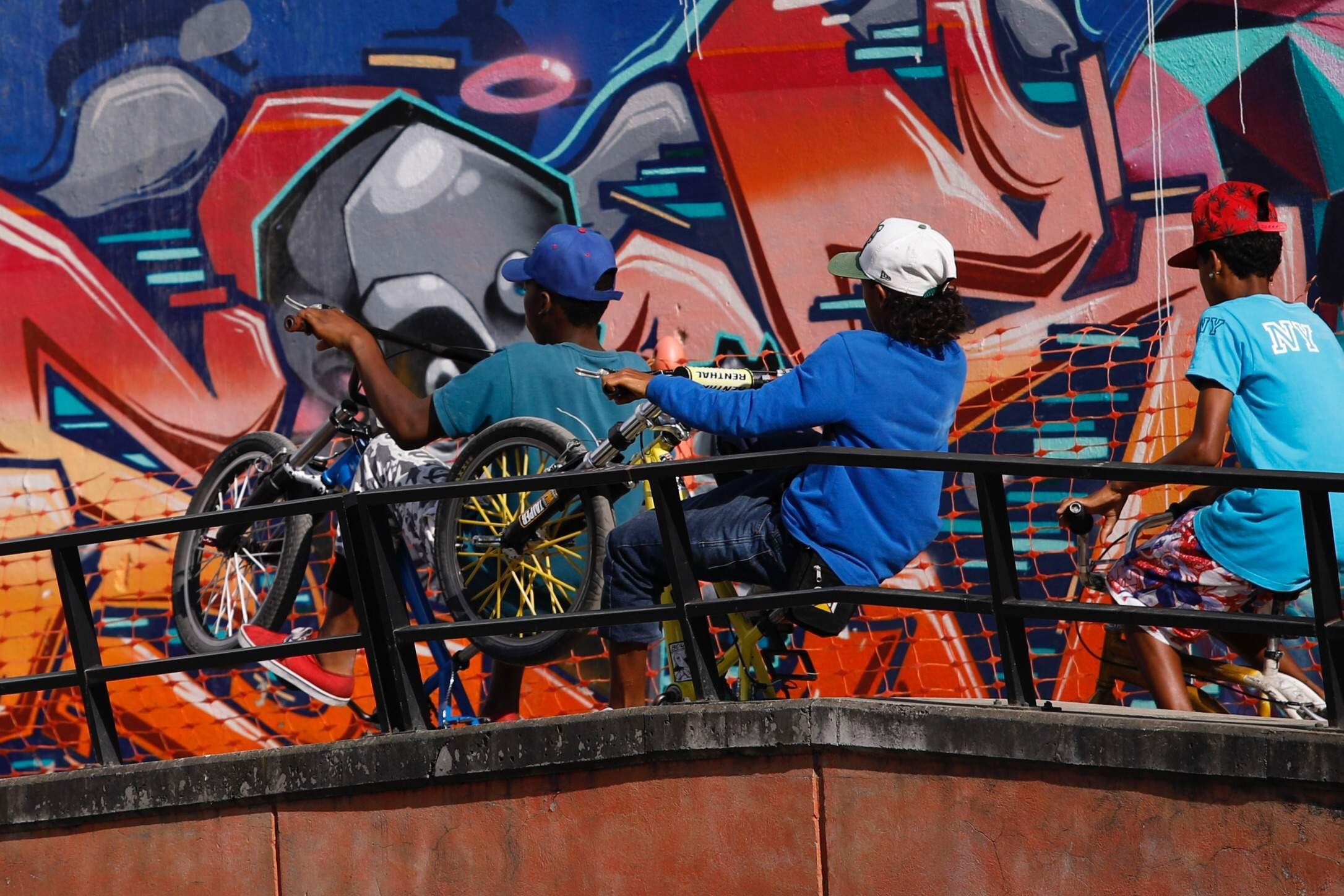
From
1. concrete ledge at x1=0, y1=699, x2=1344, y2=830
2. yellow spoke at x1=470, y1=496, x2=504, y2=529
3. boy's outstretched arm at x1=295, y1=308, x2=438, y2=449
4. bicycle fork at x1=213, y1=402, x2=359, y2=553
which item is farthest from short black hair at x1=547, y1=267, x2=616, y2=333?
concrete ledge at x1=0, y1=699, x2=1344, y2=830

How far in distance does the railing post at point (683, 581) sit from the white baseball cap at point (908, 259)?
75 centimetres

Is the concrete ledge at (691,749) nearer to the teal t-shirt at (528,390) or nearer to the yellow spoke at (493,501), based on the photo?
→ the yellow spoke at (493,501)

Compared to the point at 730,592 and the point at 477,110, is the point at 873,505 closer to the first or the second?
the point at 730,592

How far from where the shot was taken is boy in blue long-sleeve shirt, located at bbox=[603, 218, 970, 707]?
4344 mm

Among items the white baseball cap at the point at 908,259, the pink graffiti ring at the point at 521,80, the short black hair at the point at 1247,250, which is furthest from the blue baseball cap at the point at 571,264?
the pink graffiti ring at the point at 521,80

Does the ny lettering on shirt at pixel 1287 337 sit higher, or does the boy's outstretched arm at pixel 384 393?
the boy's outstretched arm at pixel 384 393

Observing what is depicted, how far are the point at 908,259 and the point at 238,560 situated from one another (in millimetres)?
2857

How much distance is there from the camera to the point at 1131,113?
24.1 feet

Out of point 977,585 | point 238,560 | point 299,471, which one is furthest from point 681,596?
point 977,585

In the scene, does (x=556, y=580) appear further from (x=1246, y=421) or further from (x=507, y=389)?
(x=1246, y=421)

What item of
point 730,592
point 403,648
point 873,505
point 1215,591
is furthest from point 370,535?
point 1215,591

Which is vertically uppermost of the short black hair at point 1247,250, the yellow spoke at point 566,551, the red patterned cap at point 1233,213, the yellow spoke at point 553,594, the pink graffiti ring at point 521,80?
the pink graffiti ring at point 521,80

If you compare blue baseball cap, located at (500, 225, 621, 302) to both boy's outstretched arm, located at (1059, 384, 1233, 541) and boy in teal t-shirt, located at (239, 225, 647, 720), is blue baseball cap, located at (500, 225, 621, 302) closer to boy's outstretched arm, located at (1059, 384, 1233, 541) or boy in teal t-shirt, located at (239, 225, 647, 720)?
boy in teal t-shirt, located at (239, 225, 647, 720)

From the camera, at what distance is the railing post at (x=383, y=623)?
4766mm
